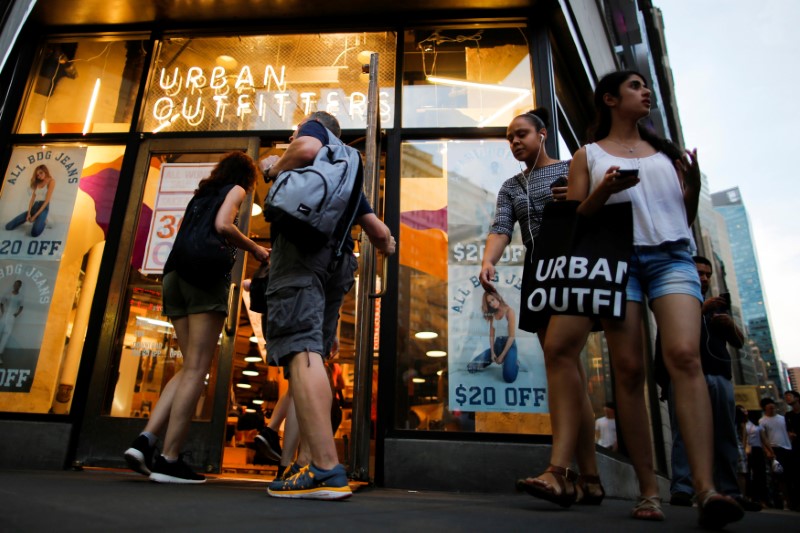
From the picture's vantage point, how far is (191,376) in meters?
2.84

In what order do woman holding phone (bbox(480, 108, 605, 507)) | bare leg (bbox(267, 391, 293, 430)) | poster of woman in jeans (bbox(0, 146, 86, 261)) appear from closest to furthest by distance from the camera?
woman holding phone (bbox(480, 108, 605, 507)) → bare leg (bbox(267, 391, 293, 430)) → poster of woman in jeans (bbox(0, 146, 86, 261))

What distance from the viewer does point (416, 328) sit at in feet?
14.2

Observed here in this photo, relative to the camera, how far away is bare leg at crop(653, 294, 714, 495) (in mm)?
1755

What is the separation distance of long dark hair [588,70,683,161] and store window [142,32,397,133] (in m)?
2.81

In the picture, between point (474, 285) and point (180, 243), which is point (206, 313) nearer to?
point (180, 243)

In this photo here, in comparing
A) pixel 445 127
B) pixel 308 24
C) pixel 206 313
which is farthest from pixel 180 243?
pixel 308 24

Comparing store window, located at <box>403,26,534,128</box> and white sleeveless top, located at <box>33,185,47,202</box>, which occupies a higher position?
store window, located at <box>403,26,534,128</box>

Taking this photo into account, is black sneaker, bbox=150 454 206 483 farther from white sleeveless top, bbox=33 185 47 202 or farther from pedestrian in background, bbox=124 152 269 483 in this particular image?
white sleeveless top, bbox=33 185 47 202

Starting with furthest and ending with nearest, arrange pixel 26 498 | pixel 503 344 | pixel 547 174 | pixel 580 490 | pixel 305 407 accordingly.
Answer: pixel 503 344
pixel 547 174
pixel 580 490
pixel 305 407
pixel 26 498

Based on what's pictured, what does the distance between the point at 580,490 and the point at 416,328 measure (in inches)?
83.4

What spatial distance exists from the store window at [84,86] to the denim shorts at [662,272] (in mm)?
4738

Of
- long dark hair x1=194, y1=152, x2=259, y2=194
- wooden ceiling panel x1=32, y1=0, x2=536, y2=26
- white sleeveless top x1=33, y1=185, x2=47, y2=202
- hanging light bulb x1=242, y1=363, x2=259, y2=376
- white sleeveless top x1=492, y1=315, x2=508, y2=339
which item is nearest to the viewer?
long dark hair x1=194, y1=152, x2=259, y2=194

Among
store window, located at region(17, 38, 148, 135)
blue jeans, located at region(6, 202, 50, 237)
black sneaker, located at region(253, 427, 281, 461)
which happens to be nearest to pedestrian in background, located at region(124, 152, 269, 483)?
black sneaker, located at region(253, 427, 281, 461)

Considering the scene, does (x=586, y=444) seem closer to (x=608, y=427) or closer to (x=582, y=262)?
(x=582, y=262)
